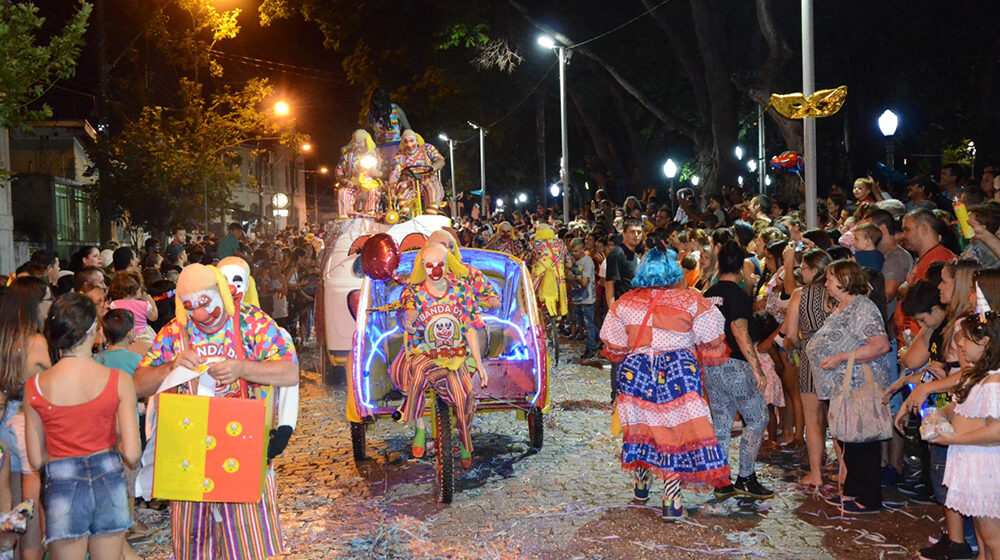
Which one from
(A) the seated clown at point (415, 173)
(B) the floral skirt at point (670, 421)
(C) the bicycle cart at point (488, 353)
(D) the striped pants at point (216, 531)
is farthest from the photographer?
(A) the seated clown at point (415, 173)

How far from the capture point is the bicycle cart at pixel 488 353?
A: 851 cm

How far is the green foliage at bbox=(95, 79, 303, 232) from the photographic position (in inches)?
1030

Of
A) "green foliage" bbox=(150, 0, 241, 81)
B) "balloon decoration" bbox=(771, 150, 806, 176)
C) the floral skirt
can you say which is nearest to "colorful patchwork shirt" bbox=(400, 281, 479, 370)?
the floral skirt

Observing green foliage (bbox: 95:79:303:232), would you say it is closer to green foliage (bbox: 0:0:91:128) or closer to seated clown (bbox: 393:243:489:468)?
green foliage (bbox: 0:0:91:128)

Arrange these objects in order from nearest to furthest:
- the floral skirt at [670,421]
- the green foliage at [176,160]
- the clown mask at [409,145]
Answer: the floral skirt at [670,421] < the clown mask at [409,145] < the green foliage at [176,160]

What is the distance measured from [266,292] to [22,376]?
10.7m

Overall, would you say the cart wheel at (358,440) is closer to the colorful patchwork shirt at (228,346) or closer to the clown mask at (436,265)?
the clown mask at (436,265)

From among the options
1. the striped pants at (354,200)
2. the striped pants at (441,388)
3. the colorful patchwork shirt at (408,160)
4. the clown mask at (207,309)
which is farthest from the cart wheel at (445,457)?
the colorful patchwork shirt at (408,160)

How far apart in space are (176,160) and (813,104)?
62.5 ft

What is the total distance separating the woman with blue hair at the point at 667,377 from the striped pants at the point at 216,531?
311cm

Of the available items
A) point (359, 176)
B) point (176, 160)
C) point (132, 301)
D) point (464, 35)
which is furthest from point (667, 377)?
point (464, 35)

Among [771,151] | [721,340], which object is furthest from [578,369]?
[771,151]

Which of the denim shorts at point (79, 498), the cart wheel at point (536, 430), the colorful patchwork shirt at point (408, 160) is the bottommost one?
the cart wheel at point (536, 430)

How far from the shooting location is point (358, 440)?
8.89m
